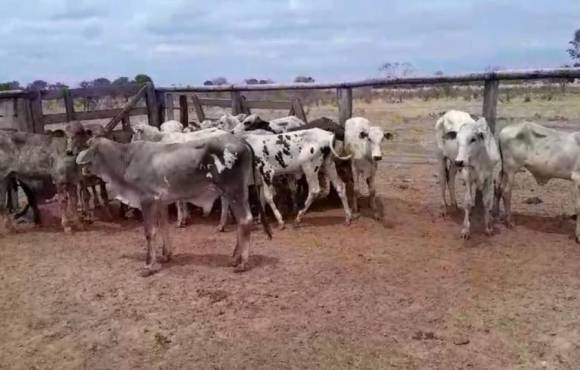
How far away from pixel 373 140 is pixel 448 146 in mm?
1178

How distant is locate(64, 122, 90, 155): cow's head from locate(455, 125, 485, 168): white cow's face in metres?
5.54

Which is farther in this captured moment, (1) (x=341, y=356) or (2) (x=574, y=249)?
(2) (x=574, y=249)

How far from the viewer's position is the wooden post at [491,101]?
9.30 m

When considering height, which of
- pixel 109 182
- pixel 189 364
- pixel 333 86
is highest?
pixel 333 86

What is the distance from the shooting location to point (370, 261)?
778cm

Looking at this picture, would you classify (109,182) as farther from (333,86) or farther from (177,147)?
(333,86)

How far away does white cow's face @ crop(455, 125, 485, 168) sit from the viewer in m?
8.37

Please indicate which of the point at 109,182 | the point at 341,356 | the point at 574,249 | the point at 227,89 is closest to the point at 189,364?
the point at 341,356

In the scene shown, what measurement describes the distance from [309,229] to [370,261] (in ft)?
6.19

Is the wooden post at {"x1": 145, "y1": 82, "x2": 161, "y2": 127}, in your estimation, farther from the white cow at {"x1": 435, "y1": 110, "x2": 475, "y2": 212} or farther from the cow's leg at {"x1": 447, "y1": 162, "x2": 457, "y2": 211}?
the cow's leg at {"x1": 447, "y1": 162, "x2": 457, "y2": 211}

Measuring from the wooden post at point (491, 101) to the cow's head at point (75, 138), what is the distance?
6.09m

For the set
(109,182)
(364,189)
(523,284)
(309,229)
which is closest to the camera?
(523,284)

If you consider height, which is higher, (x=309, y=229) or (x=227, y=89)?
(x=227, y=89)

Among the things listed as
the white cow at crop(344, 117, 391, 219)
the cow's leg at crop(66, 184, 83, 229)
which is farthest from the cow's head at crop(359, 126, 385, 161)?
the cow's leg at crop(66, 184, 83, 229)
